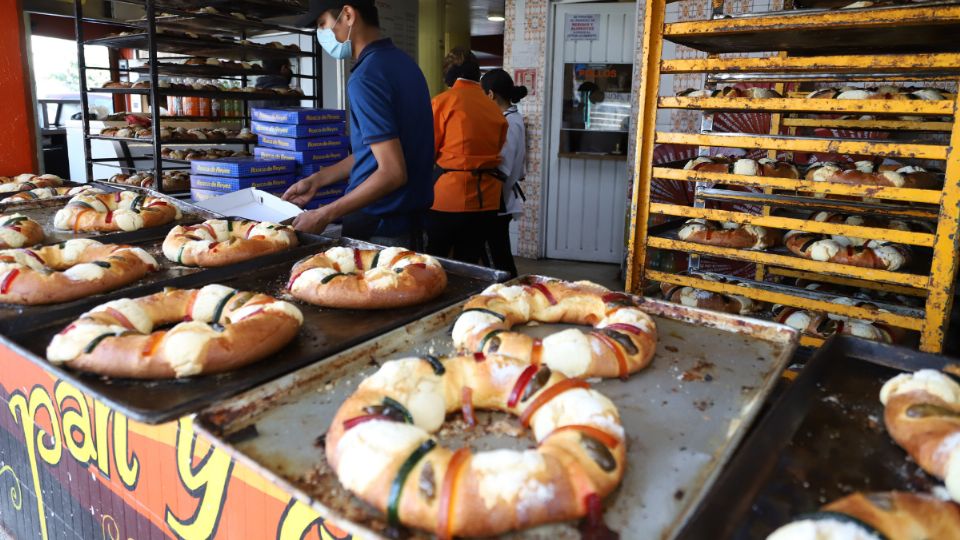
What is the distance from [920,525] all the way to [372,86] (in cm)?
224

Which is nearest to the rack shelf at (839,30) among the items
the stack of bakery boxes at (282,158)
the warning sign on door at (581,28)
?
the stack of bakery boxes at (282,158)

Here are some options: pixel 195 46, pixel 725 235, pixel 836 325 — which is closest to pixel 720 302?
pixel 725 235

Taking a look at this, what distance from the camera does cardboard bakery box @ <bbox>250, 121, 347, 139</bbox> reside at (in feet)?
15.5

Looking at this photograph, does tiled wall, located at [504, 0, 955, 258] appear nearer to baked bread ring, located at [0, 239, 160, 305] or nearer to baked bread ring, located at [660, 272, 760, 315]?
baked bread ring, located at [660, 272, 760, 315]

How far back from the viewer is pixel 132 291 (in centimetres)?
179

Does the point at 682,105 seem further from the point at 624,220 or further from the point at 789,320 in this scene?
the point at 624,220

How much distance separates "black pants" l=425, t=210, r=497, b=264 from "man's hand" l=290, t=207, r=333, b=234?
1.37 meters

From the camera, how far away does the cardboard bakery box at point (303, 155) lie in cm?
476

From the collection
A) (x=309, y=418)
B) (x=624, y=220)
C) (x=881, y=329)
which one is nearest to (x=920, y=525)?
(x=309, y=418)

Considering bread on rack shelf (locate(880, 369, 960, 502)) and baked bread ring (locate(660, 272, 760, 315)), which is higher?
bread on rack shelf (locate(880, 369, 960, 502))

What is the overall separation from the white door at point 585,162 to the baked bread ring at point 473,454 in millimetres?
5545

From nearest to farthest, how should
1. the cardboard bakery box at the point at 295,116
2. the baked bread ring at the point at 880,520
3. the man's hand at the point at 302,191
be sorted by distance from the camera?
the baked bread ring at the point at 880,520 → the man's hand at the point at 302,191 → the cardboard bakery box at the point at 295,116

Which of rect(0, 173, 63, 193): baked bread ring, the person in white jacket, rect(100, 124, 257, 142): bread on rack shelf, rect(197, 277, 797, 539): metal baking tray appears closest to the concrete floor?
the person in white jacket

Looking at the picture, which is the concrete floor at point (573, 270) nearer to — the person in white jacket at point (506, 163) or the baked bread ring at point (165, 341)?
the person in white jacket at point (506, 163)
